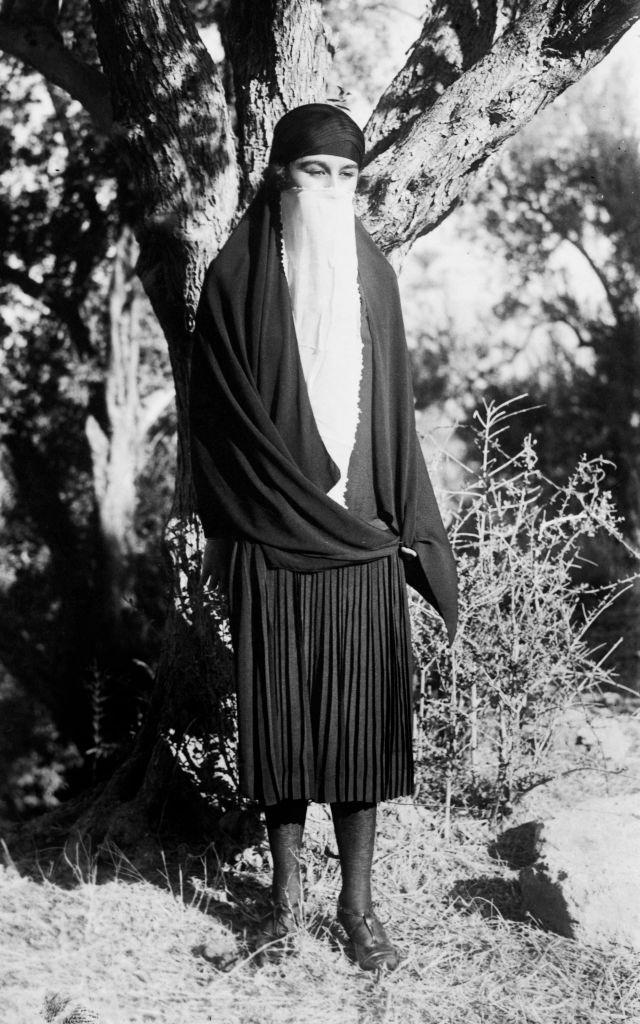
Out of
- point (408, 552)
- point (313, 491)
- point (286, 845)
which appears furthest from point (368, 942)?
point (313, 491)

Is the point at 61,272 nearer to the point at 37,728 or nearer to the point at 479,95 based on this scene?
the point at 37,728

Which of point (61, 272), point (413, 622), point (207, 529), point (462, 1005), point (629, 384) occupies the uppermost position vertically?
point (61, 272)

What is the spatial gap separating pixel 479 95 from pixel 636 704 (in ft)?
10.9

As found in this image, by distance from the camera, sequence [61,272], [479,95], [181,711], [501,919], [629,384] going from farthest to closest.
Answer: [629,384], [61,272], [181,711], [479,95], [501,919]

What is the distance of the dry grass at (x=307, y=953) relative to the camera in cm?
260

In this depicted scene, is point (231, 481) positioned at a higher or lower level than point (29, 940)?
higher

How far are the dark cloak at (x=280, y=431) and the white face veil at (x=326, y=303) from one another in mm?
39

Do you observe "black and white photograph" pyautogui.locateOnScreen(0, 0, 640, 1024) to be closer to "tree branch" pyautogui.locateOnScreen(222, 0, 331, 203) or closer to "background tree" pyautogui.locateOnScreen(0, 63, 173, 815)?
"tree branch" pyautogui.locateOnScreen(222, 0, 331, 203)

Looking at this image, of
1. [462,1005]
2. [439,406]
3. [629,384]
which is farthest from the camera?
[439,406]

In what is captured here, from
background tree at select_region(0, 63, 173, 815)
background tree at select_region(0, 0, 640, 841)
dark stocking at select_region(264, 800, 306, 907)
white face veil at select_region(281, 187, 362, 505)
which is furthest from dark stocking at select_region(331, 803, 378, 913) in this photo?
background tree at select_region(0, 63, 173, 815)

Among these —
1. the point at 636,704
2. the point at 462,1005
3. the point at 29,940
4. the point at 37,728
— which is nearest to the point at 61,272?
the point at 37,728

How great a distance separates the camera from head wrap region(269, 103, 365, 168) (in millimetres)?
2580

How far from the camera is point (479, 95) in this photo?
→ 339cm

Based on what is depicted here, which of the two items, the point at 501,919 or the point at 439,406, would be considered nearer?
the point at 501,919
